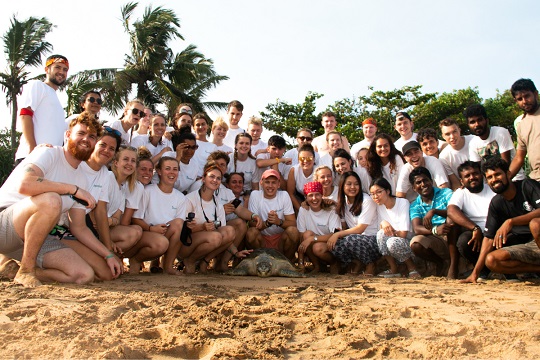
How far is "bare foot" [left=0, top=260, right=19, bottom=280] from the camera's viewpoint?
4246 mm

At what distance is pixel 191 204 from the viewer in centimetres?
570

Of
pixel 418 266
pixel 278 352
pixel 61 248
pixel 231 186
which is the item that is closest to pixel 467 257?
pixel 418 266

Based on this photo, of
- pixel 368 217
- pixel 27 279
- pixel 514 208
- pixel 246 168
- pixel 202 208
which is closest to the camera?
pixel 27 279

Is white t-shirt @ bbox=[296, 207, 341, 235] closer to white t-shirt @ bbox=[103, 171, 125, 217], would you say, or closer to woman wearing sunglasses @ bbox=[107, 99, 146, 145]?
white t-shirt @ bbox=[103, 171, 125, 217]

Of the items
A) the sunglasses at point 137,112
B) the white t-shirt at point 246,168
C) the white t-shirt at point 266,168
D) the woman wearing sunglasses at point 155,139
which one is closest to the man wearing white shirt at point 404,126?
the white t-shirt at point 266,168

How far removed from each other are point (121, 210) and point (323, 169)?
247 cm

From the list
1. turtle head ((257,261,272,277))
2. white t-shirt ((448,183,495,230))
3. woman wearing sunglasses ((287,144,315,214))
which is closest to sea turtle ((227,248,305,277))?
turtle head ((257,261,272,277))

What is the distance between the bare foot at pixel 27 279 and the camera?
383 centimetres

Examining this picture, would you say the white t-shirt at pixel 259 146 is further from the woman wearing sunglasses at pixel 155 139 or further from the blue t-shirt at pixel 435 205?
the blue t-shirt at pixel 435 205

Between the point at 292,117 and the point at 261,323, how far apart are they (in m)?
20.2

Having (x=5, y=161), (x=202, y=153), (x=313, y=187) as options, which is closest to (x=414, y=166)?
(x=313, y=187)

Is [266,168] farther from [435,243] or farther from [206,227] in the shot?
[435,243]

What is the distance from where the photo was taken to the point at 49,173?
416 cm

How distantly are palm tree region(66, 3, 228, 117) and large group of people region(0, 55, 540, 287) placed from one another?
1322cm
